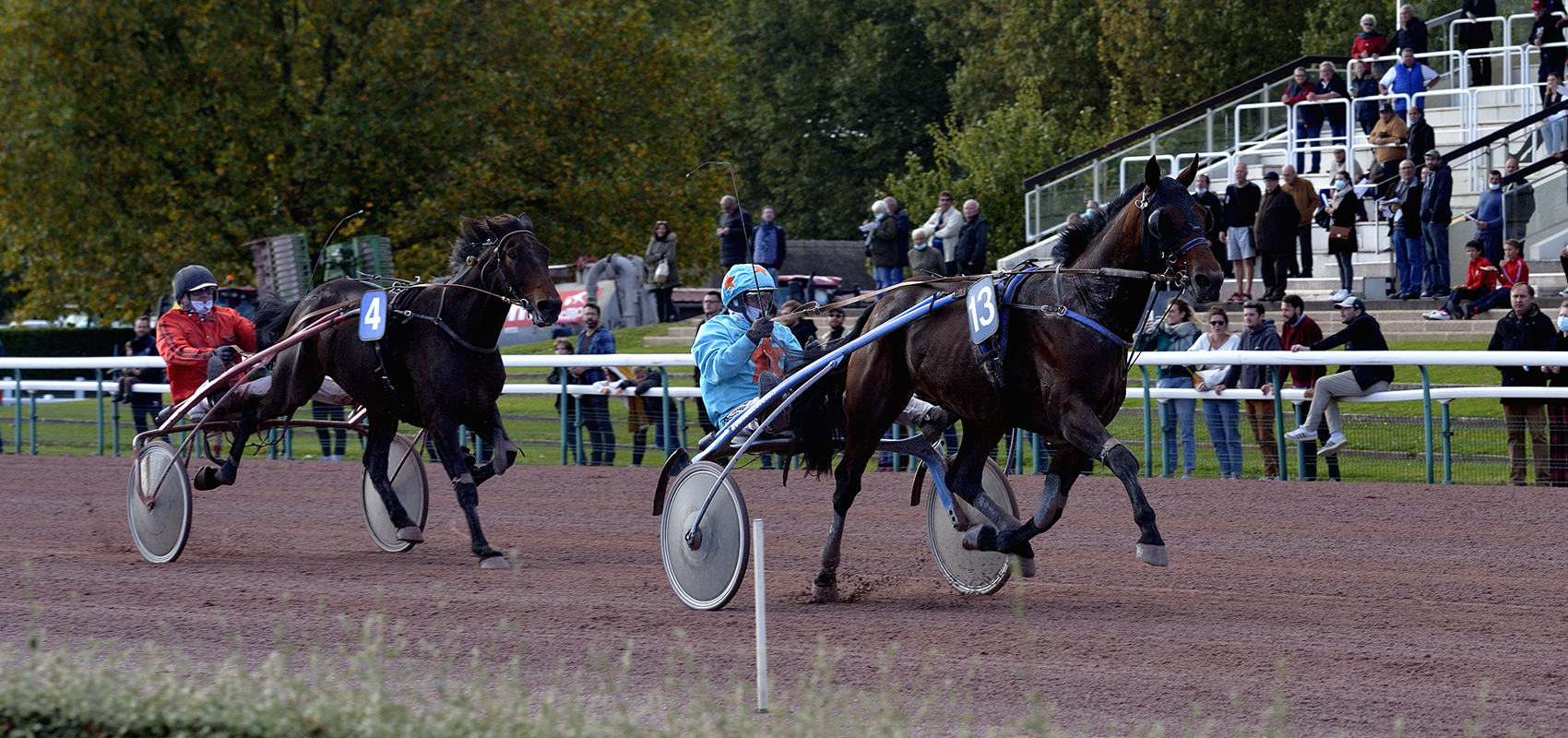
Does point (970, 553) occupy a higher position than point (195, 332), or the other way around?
point (195, 332)

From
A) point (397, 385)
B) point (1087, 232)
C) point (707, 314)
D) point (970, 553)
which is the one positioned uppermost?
point (1087, 232)

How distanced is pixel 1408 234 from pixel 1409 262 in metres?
0.36

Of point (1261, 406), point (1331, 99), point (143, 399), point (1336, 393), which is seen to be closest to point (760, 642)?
point (1336, 393)

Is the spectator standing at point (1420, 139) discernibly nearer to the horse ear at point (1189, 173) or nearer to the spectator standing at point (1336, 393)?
the spectator standing at point (1336, 393)

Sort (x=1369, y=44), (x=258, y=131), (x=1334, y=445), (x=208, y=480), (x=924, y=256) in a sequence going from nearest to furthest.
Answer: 1. (x=208, y=480)
2. (x=1334, y=445)
3. (x=924, y=256)
4. (x=1369, y=44)
5. (x=258, y=131)

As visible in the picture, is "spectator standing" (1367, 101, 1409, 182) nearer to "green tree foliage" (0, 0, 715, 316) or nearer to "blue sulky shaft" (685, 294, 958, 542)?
"green tree foliage" (0, 0, 715, 316)

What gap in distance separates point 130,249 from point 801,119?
75.8ft

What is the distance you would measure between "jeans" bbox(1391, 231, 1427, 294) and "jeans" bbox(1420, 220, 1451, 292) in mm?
88

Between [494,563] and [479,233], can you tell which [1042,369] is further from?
[479,233]

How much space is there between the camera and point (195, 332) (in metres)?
9.48

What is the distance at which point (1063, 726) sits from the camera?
4648 mm

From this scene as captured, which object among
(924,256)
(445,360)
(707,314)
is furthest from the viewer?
(924,256)

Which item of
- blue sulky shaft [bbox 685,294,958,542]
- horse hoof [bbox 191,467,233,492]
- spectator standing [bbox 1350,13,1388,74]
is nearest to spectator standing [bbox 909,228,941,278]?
spectator standing [bbox 1350,13,1388,74]

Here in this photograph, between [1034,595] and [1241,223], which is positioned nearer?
[1034,595]
